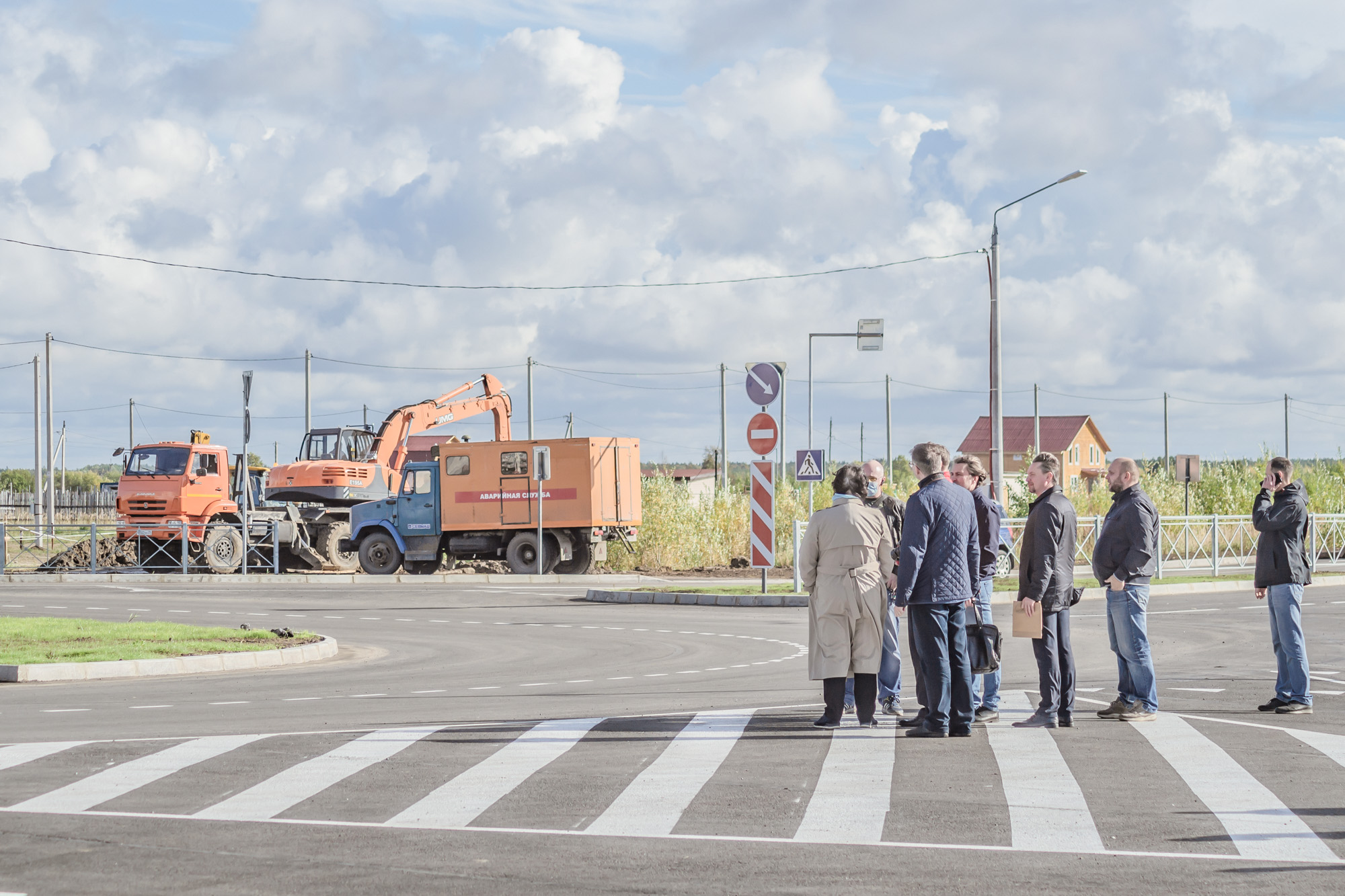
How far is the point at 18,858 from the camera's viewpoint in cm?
589

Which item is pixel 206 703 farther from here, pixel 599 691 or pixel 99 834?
pixel 99 834

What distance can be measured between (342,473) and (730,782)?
2816cm

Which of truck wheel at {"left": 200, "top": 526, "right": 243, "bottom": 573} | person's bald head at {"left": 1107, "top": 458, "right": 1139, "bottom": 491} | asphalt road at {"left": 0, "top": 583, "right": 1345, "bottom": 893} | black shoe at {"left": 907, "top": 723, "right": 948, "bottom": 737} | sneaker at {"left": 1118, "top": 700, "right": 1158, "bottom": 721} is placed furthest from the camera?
truck wheel at {"left": 200, "top": 526, "right": 243, "bottom": 573}

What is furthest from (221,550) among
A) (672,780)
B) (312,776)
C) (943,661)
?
(672,780)

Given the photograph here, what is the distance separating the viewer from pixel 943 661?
8.91 m

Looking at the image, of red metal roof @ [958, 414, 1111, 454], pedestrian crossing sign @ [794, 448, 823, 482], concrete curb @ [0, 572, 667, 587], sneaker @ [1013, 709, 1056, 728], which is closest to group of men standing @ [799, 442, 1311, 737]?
sneaker @ [1013, 709, 1056, 728]

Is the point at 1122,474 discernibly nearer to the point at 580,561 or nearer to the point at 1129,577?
the point at 1129,577

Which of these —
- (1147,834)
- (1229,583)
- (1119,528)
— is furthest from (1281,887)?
(1229,583)

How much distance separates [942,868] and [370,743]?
4.32 meters

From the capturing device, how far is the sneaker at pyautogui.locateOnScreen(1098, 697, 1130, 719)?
9633 millimetres

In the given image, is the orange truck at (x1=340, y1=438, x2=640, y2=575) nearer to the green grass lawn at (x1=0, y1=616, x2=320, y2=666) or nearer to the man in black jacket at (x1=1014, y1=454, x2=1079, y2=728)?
the green grass lawn at (x1=0, y1=616, x2=320, y2=666)

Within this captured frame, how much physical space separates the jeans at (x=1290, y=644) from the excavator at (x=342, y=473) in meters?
25.7

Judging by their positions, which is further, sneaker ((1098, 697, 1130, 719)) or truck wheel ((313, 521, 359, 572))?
truck wheel ((313, 521, 359, 572))

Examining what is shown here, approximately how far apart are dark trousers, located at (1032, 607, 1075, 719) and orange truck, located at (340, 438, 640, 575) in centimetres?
2287
